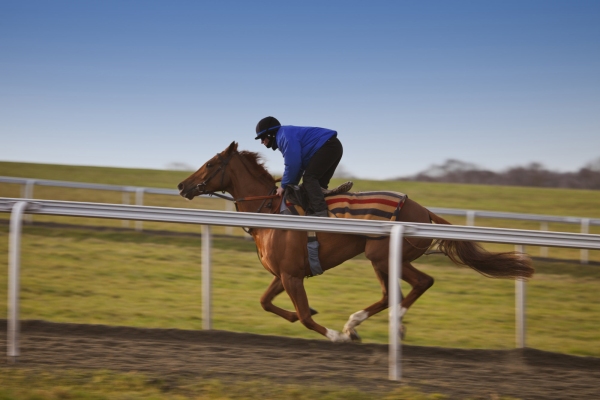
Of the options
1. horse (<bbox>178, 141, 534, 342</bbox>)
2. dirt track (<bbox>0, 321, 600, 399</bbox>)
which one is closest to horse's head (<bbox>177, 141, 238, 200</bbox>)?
horse (<bbox>178, 141, 534, 342</bbox>)

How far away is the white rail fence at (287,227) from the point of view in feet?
12.5

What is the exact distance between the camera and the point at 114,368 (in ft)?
13.2

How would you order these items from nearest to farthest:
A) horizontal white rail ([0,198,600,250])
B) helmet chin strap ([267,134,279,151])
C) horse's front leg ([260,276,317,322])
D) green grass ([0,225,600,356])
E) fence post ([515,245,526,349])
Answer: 1. horizontal white rail ([0,198,600,250])
2. fence post ([515,245,526,349])
3. horse's front leg ([260,276,317,322])
4. helmet chin strap ([267,134,279,151])
5. green grass ([0,225,600,356])

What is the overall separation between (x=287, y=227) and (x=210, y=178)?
178cm

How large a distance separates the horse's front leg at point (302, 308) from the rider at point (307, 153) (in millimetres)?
535

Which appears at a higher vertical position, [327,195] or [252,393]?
[327,195]

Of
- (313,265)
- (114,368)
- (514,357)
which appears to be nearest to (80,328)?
(114,368)

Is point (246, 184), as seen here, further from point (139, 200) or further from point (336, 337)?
point (139, 200)

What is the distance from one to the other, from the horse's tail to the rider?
3.11 ft

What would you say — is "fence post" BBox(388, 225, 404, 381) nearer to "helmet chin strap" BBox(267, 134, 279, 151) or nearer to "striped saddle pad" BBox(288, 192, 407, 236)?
"striped saddle pad" BBox(288, 192, 407, 236)

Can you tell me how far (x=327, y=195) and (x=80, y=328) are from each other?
213cm

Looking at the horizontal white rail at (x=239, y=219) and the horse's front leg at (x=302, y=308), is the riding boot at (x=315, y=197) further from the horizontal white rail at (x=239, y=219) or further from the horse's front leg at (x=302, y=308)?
the horizontal white rail at (x=239, y=219)

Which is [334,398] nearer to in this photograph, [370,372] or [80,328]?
[370,372]

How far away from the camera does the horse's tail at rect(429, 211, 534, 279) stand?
16.1 feet
